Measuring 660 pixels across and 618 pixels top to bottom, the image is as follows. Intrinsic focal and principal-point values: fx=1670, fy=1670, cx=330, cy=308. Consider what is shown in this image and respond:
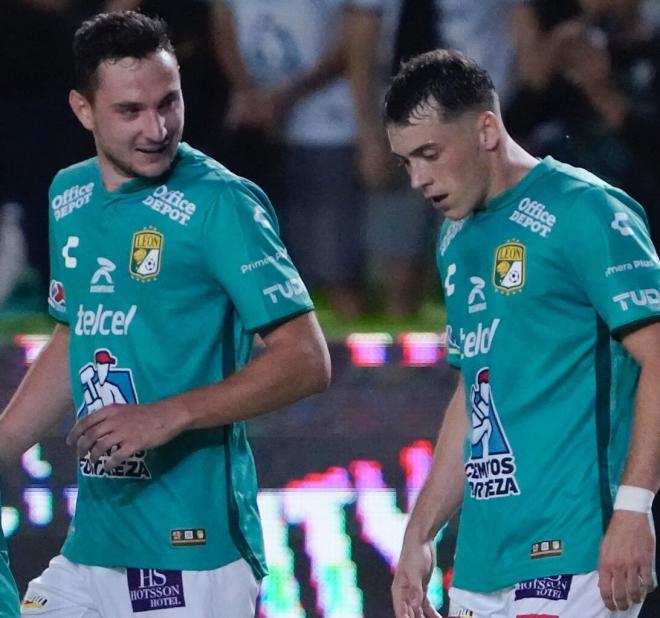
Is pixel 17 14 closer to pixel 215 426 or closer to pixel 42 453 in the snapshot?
pixel 42 453

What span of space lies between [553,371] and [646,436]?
0.22 metres

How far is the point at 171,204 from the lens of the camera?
3062 mm

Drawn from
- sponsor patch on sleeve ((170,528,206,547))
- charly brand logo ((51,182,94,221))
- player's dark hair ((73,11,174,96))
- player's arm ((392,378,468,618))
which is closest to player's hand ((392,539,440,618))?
player's arm ((392,378,468,618))

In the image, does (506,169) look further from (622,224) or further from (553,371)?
(553,371)

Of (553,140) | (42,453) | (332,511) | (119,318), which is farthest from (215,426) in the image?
(553,140)

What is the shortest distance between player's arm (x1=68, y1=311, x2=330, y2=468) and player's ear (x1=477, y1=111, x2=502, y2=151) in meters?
Result: 0.46

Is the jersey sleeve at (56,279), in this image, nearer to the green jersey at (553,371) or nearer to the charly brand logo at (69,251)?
the charly brand logo at (69,251)

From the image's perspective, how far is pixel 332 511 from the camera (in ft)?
15.9

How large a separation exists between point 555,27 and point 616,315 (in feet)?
12.8

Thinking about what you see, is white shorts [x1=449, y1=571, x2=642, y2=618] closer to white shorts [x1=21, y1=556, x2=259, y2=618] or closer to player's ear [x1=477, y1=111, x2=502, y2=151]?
white shorts [x1=21, y1=556, x2=259, y2=618]

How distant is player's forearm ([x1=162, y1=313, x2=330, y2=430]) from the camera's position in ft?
9.43

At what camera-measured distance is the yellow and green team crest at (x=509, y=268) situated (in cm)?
283

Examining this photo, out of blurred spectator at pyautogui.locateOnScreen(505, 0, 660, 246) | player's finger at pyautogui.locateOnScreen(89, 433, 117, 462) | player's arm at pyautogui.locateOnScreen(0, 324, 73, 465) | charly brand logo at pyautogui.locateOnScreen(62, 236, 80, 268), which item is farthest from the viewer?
blurred spectator at pyautogui.locateOnScreen(505, 0, 660, 246)

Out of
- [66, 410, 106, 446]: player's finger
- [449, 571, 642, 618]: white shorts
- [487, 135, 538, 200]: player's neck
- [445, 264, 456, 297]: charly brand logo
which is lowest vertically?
[449, 571, 642, 618]: white shorts
